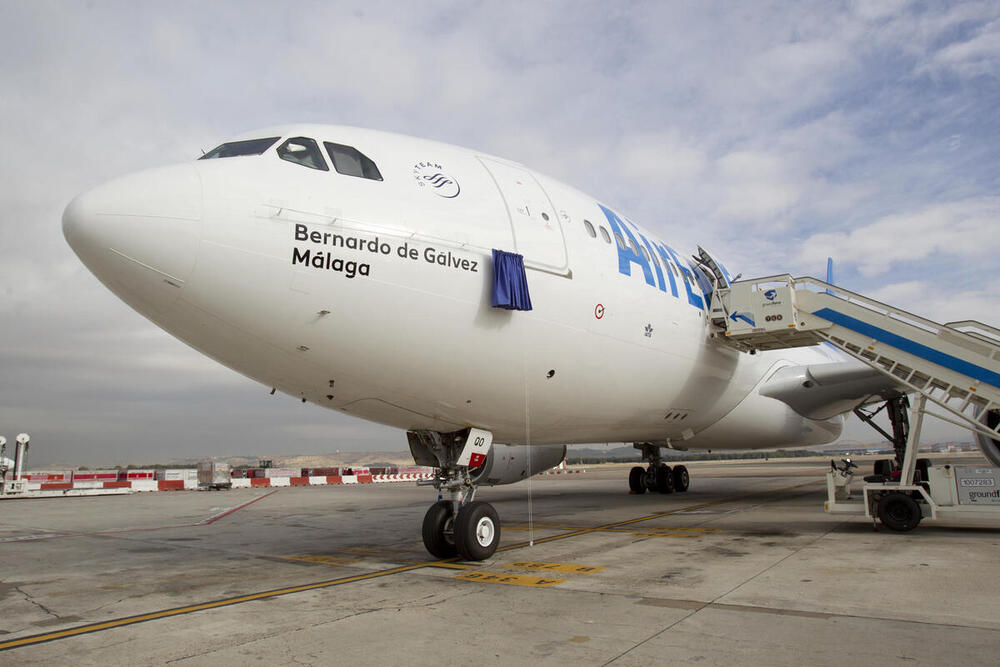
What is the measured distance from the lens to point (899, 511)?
9.76 metres

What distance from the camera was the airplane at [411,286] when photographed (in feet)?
17.9

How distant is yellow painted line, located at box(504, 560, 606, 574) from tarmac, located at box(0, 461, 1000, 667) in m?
0.06

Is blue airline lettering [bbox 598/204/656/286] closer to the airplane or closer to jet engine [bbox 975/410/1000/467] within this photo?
the airplane

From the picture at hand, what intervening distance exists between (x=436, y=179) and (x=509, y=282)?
140cm

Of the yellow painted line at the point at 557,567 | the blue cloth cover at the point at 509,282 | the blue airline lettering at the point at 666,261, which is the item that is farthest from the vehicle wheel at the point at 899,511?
the blue cloth cover at the point at 509,282

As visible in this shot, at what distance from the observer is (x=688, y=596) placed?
570cm

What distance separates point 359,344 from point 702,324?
22.0ft

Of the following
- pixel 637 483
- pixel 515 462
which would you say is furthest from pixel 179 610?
pixel 637 483

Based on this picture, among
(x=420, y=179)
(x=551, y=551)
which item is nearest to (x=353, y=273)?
(x=420, y=179)

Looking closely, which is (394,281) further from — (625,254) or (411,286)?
(625,254)

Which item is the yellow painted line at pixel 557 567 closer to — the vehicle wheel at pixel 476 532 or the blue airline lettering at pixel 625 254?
the vehicle wheel at pixel 476 532

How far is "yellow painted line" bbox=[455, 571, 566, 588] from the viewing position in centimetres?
649

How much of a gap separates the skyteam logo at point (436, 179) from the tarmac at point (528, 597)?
161 inches

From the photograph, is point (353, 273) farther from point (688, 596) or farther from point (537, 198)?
point (688, 596)
